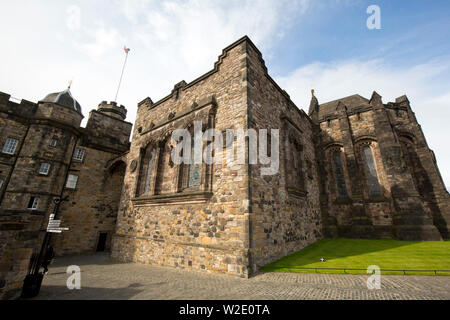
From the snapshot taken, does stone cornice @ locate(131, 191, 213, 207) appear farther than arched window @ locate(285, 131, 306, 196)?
No

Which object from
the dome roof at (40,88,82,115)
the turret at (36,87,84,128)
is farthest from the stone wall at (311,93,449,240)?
the dome roof at (40,88,82,115)

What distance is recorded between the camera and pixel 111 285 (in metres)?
6.47

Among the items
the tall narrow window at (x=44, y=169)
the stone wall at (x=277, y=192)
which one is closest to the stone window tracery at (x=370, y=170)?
the stone wall at (x=277, y=192)

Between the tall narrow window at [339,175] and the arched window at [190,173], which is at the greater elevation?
the tall narrow window at [339,175]

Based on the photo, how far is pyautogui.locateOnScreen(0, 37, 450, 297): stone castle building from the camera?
7.70 m

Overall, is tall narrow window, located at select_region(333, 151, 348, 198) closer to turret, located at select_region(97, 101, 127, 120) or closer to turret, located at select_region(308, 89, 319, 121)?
turret, located at select_region(308, 89, 319, 121)

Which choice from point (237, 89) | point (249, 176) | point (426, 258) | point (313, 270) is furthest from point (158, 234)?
point (426, 258)

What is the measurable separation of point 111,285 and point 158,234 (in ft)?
11.8

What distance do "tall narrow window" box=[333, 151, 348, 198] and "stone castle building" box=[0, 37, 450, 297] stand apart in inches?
6.2

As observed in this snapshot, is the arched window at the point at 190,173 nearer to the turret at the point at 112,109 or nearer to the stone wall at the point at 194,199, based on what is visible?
the stone wall at the point at 194,199

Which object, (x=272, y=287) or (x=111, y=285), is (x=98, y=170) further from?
(x=272, y=287)

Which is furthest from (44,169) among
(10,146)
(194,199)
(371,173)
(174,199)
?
(371,173)

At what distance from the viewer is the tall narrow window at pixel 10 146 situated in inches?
569

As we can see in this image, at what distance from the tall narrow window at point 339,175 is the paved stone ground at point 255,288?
1044cm
